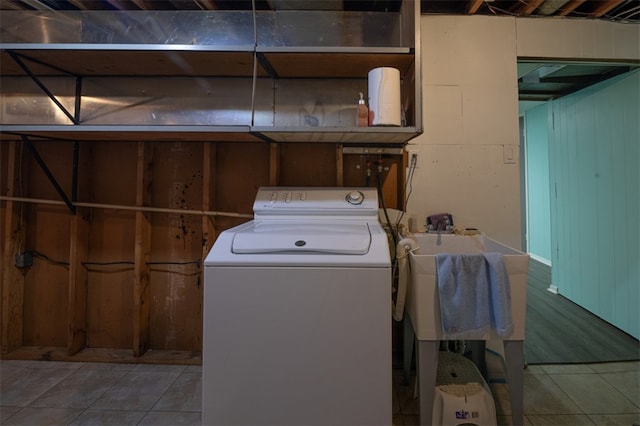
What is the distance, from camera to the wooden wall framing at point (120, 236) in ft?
6.69

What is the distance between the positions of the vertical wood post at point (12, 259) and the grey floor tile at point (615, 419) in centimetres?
358

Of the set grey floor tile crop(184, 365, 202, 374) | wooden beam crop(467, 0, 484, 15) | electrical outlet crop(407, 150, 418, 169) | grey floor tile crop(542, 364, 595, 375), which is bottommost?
grey floor tile crop(184, 365, 202, 374)

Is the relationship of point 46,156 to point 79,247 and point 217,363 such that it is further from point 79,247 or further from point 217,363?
point 217,363

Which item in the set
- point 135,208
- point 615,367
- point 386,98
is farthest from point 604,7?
point 135,208

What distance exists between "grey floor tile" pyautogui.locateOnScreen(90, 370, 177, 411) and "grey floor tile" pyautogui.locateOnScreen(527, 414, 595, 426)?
6.67ft

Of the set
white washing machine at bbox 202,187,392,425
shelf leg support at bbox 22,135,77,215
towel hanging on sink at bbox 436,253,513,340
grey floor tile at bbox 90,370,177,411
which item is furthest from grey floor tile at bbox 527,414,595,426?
shelf leg support at bbox 22,135,77,215

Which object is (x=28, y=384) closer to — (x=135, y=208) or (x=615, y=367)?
(x=135, y=208)

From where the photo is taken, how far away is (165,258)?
2115 mm

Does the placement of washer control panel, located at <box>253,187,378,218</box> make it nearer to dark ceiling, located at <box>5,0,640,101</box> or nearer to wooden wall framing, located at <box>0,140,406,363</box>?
wooden wall framing, located at <box>0,140,406,363</box>

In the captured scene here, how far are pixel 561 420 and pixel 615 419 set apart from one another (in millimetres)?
277

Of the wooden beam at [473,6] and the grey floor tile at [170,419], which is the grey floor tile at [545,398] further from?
the wooden beam at [473,6]

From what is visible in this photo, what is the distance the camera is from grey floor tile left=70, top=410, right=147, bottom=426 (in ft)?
4.97

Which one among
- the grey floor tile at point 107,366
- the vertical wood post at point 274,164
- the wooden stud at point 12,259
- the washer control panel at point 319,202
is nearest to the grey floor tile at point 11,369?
the wooden stud at point 12,259

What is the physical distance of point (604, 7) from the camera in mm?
1883
